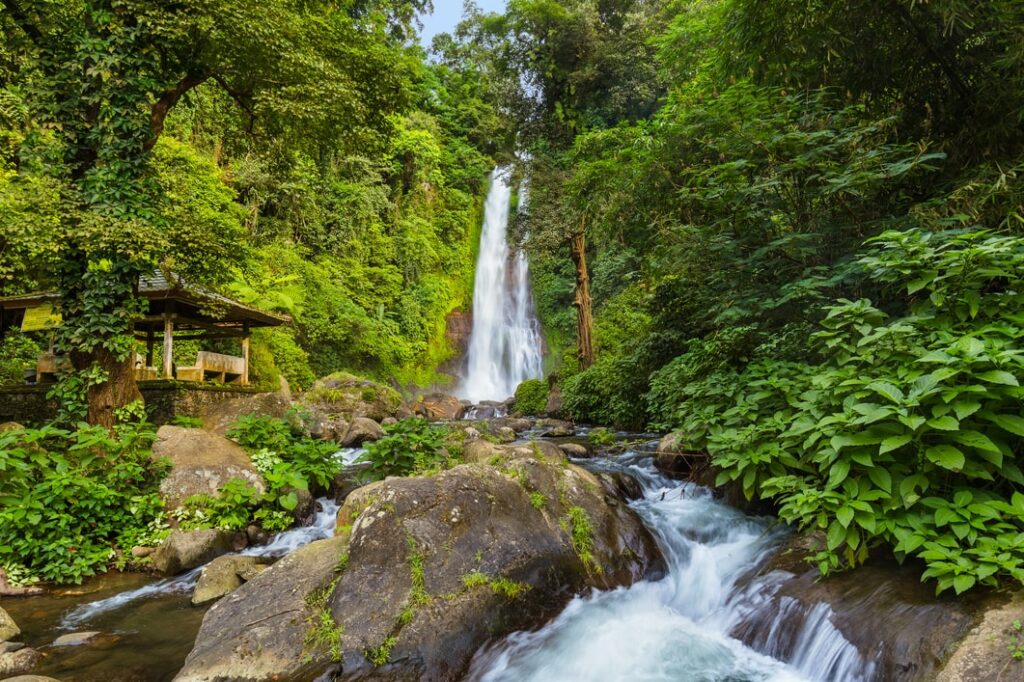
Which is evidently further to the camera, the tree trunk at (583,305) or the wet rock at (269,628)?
the tree trunk at (583,305)

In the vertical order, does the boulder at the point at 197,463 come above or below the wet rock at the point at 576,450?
above

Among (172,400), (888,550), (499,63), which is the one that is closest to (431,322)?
(499,63)

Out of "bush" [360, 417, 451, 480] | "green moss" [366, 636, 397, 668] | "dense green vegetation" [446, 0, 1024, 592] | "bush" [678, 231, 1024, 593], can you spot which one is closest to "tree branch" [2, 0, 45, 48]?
"bush" [360, 417, 451, 480]

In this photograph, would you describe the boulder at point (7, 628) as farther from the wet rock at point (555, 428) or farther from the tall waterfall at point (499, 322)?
the tall waterfall at point (499, 322)

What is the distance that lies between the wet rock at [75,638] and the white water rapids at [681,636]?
3375 millimetres

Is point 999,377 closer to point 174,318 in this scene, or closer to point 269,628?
point 269,628

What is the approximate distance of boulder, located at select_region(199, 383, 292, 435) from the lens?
967 centimetres

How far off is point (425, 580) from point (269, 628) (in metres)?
1.13

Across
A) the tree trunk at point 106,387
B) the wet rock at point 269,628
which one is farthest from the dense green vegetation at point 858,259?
the tree trunk at point 106,387

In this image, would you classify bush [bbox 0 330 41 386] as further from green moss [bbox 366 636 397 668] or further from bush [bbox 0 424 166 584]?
green moss [bbox 366 636 397 668]

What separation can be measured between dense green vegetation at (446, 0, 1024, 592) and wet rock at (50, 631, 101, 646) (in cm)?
552

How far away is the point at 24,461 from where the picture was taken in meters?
6.07

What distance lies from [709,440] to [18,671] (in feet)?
18.6

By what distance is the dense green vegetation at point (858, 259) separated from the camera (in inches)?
119
